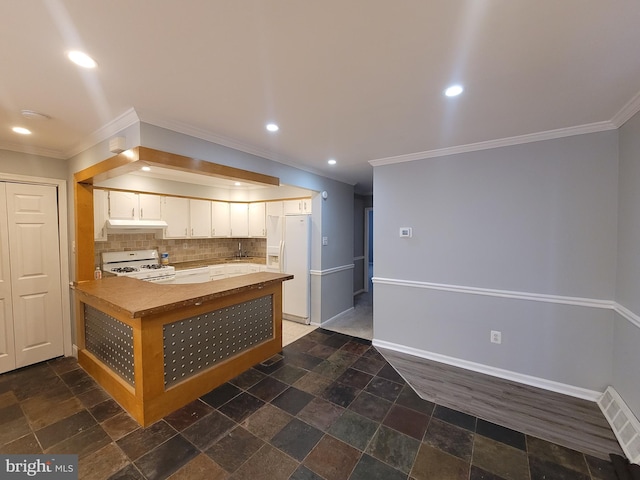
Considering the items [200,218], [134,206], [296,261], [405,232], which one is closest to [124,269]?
[134,206]

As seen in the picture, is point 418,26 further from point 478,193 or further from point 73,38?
point 478,193

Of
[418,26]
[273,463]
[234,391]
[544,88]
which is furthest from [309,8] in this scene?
[234,391]

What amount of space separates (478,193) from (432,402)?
2153 mm

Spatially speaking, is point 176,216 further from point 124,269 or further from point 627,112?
point 627,112

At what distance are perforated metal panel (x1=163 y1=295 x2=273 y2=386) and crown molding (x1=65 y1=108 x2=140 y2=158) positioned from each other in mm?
1725

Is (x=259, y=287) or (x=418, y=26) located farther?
(x=259, y=287)

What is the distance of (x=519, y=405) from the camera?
2.33 m

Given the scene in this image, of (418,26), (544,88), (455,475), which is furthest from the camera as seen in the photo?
(544,88)

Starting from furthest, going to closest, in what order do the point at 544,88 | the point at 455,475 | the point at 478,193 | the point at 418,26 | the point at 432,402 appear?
1. the point at 478,193
2. the point at 432,402
3. the point at 544,88
4. the point at 455,475
5. the point at 418,26

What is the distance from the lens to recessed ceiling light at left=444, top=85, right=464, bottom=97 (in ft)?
5.73

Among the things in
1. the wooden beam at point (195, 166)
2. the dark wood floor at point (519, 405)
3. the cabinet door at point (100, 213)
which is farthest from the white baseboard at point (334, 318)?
the cabinet door at point (100, 213)

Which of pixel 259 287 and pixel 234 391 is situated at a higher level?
pixel 259 287

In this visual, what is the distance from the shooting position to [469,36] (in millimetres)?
1287

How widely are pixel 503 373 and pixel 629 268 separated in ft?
4.77
